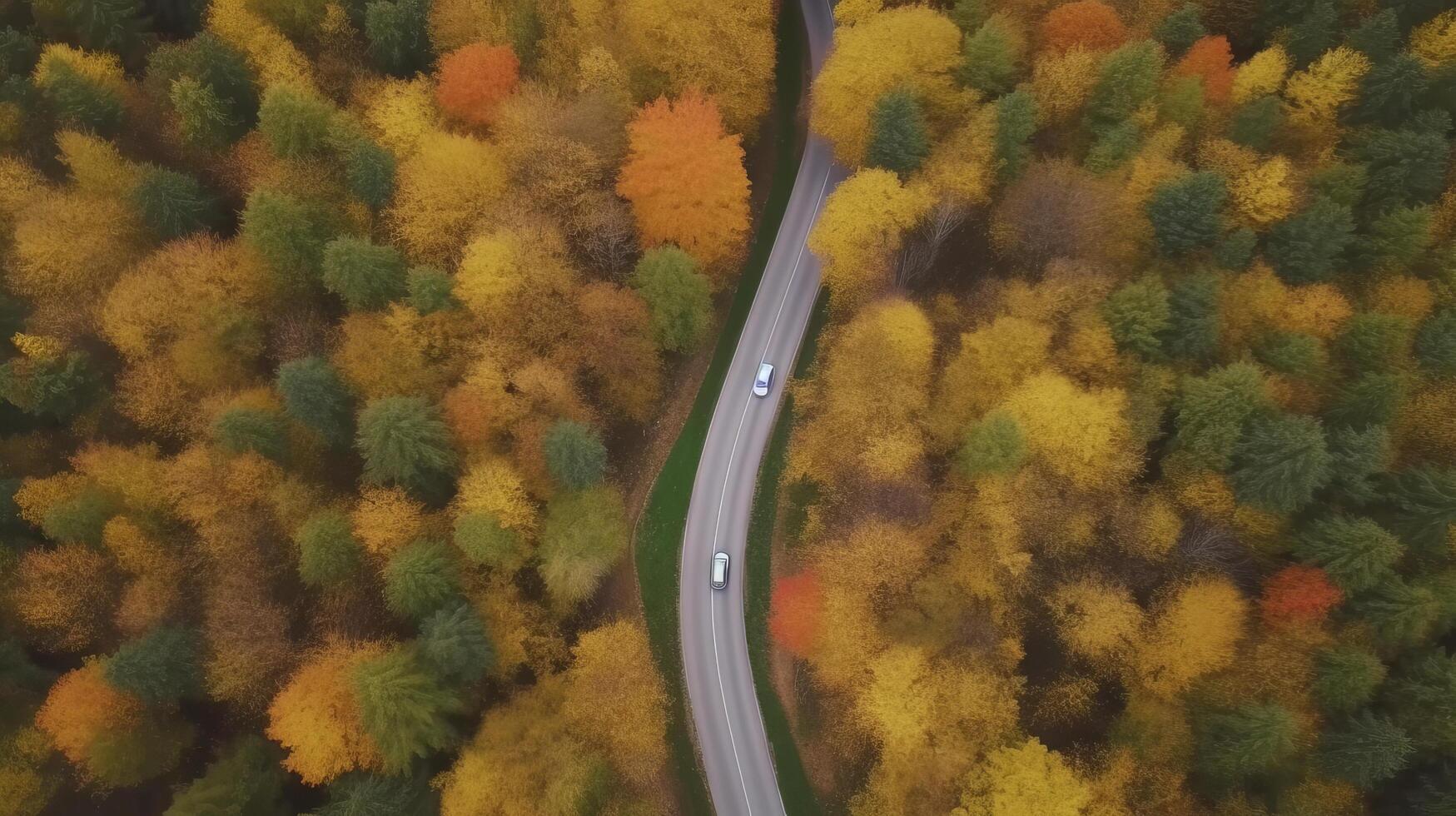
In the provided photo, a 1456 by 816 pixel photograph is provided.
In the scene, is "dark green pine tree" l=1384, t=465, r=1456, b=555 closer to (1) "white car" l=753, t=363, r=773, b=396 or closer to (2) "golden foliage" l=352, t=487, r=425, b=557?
(1) "white car" l=753, t=363, r=773, b=396

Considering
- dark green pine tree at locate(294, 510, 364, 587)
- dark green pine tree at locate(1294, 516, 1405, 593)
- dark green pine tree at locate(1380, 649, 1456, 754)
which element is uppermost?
dark green pine tree at locate(294, 510, 364, 587)

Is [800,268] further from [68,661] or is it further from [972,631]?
[68,661]

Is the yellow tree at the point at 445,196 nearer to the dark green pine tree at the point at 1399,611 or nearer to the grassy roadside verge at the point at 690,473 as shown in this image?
the grassy roadside verge at the point at 690,473

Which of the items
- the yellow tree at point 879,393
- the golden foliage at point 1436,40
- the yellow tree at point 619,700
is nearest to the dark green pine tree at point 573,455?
the yellow tree at point 619,700

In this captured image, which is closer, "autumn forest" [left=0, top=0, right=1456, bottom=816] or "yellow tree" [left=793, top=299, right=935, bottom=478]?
"autumn forest" [left=0, top=0, right=1456, bottom=816]

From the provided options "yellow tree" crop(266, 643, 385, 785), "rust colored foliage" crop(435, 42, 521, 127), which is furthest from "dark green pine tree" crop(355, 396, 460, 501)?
"rust colored foliage" crop(435, 42, 521, 127)

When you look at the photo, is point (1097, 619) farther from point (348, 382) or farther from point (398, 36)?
point (398, 36)

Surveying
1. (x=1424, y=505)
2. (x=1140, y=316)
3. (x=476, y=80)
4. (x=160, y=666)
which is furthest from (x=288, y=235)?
(x=1424, y=505)
